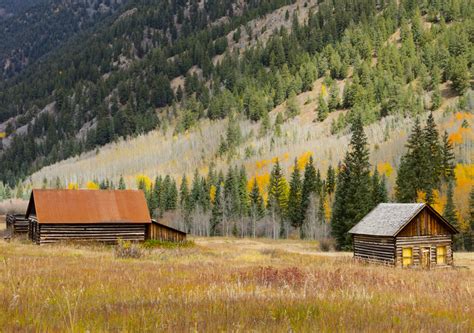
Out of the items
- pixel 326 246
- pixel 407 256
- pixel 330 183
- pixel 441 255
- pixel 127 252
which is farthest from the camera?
pixel 330 183

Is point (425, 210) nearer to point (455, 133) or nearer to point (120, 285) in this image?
point (120, 285)

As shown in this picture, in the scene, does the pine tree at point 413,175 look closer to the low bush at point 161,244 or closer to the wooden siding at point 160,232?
the wooden siding at point 160,232

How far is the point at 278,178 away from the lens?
109000 mm

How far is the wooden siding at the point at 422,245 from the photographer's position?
1631 inches

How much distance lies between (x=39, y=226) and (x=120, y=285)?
128ft

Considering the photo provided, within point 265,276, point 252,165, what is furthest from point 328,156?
point 265,276

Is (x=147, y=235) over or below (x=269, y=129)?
Answer: below

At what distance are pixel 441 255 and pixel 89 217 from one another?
3278 centimetres

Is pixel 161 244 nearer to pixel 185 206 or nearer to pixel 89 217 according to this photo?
pixel 89 217

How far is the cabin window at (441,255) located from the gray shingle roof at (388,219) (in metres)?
4.48

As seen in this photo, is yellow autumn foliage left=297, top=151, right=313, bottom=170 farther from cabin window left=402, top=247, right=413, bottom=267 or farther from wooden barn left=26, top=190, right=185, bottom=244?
cabin window left=402, top=247, right=413, bottom=267

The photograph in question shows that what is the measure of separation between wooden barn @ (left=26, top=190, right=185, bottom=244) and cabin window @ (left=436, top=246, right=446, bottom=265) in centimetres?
2567

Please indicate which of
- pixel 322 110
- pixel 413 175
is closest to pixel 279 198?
pixel 413 175

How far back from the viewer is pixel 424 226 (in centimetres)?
4303
